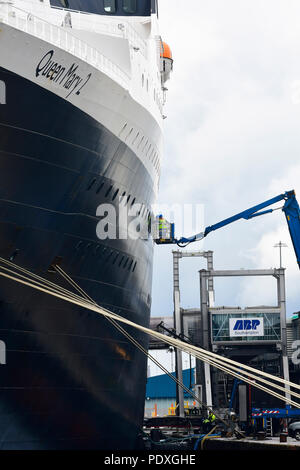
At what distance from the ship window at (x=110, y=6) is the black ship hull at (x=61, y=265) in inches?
277

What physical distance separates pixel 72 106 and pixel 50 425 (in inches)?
296

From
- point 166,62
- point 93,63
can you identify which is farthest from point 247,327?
point 93,63

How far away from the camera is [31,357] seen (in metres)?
15.7

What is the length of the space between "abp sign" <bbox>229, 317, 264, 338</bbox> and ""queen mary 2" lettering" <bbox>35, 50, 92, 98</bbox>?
3099 centimetres

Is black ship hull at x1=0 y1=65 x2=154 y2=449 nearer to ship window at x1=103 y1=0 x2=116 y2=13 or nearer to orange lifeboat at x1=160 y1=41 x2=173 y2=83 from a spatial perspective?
ship window at x1=103 y1=0 x2=116 y2=13

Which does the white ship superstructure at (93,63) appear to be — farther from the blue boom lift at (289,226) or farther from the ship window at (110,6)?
the blue boom lift at (289,226)

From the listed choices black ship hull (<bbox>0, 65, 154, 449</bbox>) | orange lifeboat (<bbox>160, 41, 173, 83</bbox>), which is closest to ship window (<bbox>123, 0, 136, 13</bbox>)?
orange lifeboat (<bbox>160, 41, 173, 83</bbox>)

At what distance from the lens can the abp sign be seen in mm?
45344
